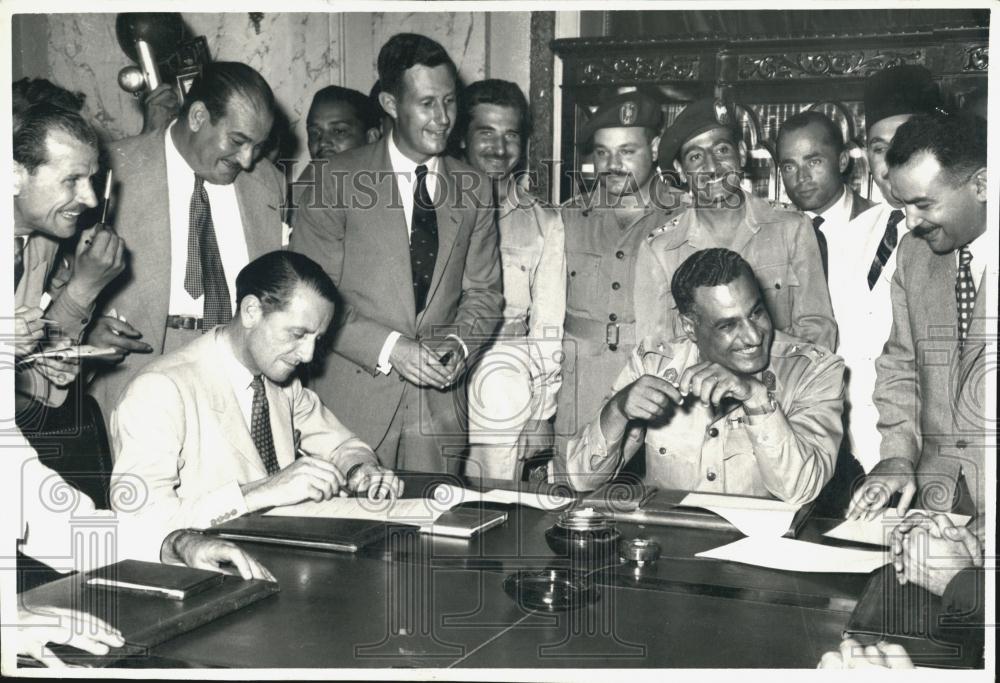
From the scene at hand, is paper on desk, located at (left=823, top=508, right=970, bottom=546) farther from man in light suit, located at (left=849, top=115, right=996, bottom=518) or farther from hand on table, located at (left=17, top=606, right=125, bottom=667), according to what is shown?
hand on table, located at (left=17, top=606, right=125, bottom=667)

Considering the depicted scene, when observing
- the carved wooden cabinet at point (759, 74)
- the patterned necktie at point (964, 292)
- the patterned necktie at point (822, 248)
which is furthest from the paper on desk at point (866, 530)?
the carved wooden cabinet at point (759, 74)

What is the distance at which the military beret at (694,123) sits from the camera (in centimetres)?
364

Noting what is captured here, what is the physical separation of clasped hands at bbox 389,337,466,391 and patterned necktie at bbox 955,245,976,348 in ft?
5.48

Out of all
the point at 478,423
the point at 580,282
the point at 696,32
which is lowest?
the point at 478,423

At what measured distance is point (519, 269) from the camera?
3.73 m

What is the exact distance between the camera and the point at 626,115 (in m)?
3.74

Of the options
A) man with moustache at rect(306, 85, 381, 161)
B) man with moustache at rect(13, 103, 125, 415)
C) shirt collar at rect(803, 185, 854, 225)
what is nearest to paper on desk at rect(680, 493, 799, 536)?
shirt collar at rect(803, 185, 854, 225)

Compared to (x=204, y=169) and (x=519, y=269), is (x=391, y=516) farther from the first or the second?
(x=204, y=169)

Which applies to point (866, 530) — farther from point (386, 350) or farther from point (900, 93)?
point (386, 350)

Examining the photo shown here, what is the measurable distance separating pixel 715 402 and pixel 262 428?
149cm

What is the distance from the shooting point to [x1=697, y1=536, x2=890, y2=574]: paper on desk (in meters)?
2.47

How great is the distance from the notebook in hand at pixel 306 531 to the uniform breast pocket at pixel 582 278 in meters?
1.37

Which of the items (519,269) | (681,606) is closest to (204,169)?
(519,269)

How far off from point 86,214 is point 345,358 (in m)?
0.97
